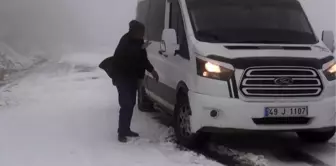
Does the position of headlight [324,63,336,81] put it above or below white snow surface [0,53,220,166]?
above

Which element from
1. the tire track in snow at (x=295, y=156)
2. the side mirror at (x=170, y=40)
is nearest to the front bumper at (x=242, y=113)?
the tire track in snow at (x=295, y=156)

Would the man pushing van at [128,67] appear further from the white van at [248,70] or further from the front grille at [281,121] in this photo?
the front grille at [281,121]

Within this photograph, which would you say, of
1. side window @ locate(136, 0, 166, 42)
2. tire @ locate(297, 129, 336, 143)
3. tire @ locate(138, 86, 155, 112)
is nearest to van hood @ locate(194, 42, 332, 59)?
tire @ locate(297, 129, 336, 143)

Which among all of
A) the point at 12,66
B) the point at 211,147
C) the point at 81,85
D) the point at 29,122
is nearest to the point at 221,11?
the point at 211,147

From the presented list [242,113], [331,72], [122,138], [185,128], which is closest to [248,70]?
[242,113]

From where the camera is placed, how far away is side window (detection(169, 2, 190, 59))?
7.93m

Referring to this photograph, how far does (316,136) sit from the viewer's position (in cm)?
841

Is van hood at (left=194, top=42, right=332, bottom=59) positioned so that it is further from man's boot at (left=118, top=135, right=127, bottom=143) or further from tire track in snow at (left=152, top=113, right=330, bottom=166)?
man's boot at (left=118, top=135, right=127, bottom=143)

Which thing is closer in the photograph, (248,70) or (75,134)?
(248,70)

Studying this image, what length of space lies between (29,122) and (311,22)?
201 inches

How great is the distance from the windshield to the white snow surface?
1739 millimetres

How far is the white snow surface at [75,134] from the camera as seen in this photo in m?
7.19

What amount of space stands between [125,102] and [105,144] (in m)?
0.67

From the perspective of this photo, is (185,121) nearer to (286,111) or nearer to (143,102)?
(286,111)
